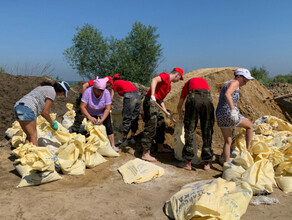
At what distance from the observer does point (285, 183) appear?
117 inches

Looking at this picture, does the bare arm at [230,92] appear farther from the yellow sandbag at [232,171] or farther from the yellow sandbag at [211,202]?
the yellow sandbag at [211,202]

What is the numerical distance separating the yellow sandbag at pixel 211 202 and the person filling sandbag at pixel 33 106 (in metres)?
2.14

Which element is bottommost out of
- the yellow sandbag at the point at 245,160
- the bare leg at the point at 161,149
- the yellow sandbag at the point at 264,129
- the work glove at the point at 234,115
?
the bare leg at the point at 161,149

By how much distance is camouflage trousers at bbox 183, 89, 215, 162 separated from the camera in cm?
343

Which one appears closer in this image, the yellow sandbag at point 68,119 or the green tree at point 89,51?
the yellow sandbag at point 68,119

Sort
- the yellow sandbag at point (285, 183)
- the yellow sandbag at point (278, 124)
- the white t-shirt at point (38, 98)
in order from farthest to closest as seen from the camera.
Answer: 1. the yellow sandbag at point (278, 124)
2. the white t-shirt at point (38, 98)
3. the yellow sandbag at point (285, 183)

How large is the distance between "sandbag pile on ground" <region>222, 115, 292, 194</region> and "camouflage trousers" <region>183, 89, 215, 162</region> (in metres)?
0.49

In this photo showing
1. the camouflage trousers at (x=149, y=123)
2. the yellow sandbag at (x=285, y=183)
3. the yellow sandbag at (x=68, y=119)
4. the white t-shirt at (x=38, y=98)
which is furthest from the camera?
the yellow sandbag at (x=68, y=119)

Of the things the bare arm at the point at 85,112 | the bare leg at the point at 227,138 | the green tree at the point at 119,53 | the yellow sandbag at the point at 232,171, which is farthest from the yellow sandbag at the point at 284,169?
the green tree at the point at 119,53

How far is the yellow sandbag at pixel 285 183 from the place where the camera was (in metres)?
2.90

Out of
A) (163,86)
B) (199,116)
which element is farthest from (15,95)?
(199,116)

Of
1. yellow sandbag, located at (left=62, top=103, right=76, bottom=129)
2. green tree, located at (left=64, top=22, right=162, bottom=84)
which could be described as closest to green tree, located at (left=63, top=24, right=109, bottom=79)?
green tree, located at (left=64, top=22, right=162, bottom=84)

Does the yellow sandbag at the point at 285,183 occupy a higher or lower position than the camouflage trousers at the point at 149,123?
lower

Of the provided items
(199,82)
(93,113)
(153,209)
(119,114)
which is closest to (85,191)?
(153,209)
